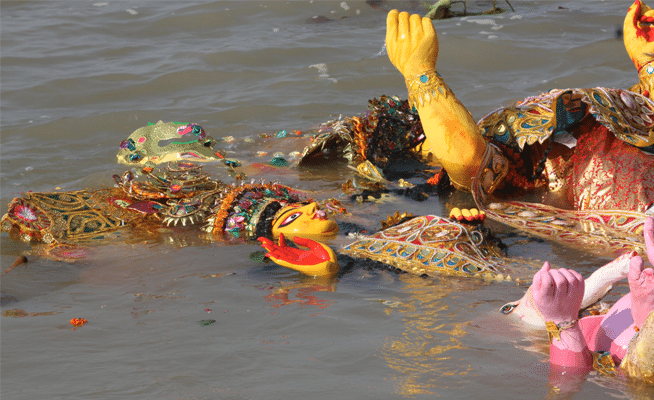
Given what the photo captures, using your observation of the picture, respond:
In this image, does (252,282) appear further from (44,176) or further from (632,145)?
(44,176)

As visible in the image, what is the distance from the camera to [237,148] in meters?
6.89

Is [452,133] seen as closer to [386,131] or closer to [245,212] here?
[386,131]

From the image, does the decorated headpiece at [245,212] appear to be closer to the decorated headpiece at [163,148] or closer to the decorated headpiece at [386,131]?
the decorated headpiece at [163,148]

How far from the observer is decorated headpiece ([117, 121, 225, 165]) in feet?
15.9

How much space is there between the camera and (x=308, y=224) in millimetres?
4445

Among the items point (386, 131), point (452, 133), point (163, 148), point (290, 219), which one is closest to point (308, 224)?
point (290, 219)

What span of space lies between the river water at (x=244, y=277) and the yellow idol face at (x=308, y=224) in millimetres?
161

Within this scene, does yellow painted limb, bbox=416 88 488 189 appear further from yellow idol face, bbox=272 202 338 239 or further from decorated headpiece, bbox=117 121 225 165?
decorated headpiece, bbox=117 121 225 165

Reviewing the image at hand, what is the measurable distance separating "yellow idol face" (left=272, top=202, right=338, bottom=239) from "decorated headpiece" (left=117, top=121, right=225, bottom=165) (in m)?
0.81

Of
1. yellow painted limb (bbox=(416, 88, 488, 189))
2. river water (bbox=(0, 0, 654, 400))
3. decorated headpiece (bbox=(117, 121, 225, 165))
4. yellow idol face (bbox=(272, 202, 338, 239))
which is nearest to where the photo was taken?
river water (bbox=(0, 0, 654, 400))

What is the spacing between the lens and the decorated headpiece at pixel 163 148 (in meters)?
4.85

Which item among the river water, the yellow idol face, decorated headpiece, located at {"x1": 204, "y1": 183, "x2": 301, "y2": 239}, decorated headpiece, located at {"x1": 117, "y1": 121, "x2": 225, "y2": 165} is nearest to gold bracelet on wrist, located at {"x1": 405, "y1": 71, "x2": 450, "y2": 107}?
the river water

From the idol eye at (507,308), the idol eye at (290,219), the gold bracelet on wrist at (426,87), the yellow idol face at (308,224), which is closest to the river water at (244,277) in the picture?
the idol eye at (507,308)

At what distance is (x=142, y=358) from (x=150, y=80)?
6.65 metres
